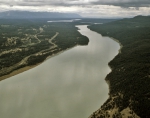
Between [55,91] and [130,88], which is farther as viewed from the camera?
[55,91]

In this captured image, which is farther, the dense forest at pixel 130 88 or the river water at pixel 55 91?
the river water at pixel 55 91

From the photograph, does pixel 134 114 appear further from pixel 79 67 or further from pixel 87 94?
pixel 79 67

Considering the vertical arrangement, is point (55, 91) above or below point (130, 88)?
below

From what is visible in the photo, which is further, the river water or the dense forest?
the river water

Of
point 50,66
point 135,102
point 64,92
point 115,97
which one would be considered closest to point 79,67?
point 50,66

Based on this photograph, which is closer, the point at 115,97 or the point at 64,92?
the point at 115,97

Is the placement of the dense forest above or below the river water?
above

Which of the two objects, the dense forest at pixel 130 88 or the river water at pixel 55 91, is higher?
the dense forest at pixel 130 88

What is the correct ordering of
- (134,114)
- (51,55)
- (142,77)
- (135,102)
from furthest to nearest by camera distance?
(51,55), (142,77), (135,102), (134,114)
